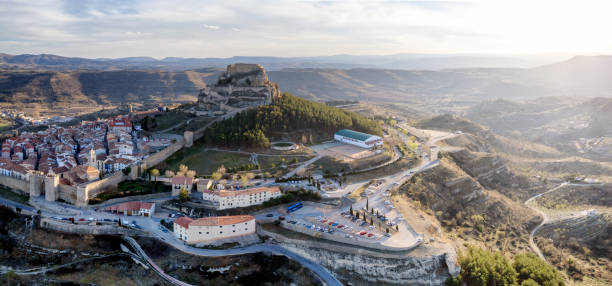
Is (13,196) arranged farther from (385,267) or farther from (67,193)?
(385,267)

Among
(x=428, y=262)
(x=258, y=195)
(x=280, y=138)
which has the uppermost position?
(x=280, y=138)

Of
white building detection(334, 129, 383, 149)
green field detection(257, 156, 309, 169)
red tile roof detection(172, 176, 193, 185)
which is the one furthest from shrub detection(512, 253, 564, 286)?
red tile roof detection(172, 176, 193, 185)

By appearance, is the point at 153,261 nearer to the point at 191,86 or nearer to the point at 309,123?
the point at 309,123

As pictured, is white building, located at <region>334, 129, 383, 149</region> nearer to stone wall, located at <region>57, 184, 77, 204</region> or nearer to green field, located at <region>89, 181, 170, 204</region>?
green field, located at <region>89, 181, 170, 204</region>

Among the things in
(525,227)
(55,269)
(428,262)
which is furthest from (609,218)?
(55,269)

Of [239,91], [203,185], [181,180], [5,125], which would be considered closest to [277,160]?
[203,185]

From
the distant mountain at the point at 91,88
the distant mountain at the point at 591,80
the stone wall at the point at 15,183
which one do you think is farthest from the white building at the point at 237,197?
the distant mountain at the point at 591,80
